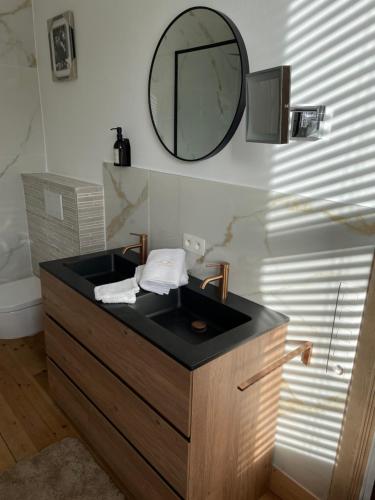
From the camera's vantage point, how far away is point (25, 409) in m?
2.13

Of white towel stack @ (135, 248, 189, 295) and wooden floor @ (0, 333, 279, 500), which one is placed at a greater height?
white towel stack @ (135, 248, 189, 295)

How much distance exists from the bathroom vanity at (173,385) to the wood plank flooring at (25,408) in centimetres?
19

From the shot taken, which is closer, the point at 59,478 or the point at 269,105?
the point at 269,105

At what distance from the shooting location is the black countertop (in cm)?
121

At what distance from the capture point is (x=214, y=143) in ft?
5.24

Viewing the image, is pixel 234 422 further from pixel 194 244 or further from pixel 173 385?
pixel 194 244

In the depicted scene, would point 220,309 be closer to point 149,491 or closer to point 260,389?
point 260,389

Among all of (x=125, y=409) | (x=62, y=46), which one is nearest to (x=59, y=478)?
(x=125, y=409)

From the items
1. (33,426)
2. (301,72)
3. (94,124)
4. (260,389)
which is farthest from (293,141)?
(33,426)

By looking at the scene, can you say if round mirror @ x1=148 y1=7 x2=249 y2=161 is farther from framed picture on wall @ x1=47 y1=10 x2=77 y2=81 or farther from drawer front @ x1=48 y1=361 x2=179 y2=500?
drawer front @ x1=48 y1=361 x2=179 y2=500

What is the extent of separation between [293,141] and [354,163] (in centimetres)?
24

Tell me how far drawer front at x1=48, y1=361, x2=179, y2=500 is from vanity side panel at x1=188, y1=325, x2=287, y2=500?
0.60 ft

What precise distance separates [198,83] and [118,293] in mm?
939

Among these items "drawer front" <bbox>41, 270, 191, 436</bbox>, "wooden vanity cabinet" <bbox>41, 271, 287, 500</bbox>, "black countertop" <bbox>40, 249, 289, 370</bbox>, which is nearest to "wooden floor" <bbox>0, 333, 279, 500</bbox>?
"wooden vanity cabinet" <bbox>41, 271, 287, 500</bbox>
